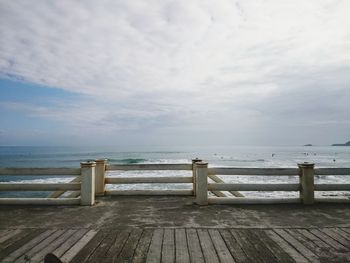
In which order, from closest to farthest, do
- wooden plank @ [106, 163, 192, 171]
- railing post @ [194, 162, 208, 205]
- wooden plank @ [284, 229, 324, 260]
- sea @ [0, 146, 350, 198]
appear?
wooden plank @ [284, 229, 324, 260] < railing post @ [194, 162, 208, 205] < wooden plank @ [106, 163, 192, 171] < sea @ [0, 146, 350, 198]

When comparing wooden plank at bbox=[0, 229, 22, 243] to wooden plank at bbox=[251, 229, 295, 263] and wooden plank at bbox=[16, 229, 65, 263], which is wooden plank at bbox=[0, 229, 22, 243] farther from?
wooden plank at bbox=[251, 229, 295, 263]

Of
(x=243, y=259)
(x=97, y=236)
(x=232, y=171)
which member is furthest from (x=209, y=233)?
(x=232, y=171)

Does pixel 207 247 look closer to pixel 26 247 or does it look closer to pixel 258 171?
pixel 26 247

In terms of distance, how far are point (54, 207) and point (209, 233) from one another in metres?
3.84

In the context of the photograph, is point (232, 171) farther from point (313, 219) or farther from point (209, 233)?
point (209, 233)

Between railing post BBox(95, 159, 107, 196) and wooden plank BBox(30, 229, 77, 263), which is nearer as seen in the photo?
wooden plank BBox(30, 229, 77, 263)

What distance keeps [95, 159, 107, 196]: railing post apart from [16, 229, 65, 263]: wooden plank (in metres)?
2.68

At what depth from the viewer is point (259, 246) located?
3734mm

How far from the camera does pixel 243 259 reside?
3.31 m

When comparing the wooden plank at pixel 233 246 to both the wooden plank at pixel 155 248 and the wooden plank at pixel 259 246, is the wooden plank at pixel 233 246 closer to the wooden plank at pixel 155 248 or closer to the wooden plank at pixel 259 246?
the wooden plank at pixel 259 246

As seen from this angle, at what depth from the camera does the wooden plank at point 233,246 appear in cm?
334

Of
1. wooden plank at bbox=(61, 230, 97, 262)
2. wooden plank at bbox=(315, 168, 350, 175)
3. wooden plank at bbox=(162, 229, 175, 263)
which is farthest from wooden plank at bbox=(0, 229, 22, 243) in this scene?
wooden plank at bbox=(315, 168, 350, 175)

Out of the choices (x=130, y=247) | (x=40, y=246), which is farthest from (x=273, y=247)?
(x=40, y=246)

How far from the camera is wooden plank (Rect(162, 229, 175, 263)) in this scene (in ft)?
11.0
